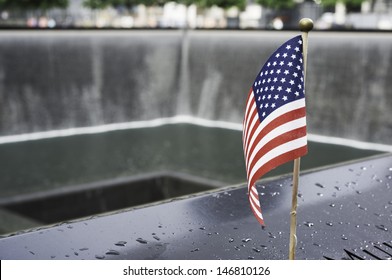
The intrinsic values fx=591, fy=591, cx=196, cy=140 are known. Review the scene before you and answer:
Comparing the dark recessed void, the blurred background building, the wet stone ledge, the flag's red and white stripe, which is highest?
the flag's red and white stripe

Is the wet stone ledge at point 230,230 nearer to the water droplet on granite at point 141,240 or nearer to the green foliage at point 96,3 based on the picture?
the water droplet on granite at point 141,240

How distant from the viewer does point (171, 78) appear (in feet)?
41.1

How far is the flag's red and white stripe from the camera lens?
6.12 feet

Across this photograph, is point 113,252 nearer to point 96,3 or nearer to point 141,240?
point 141,240

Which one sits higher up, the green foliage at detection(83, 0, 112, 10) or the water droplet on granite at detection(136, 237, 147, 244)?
the water droplet on granite at detection(136, 237, 147, 244)

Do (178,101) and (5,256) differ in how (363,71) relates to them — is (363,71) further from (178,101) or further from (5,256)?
(5,256)

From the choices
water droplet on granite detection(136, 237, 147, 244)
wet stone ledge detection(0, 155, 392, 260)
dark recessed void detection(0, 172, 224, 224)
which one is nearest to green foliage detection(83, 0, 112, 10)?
dark recessed void detection(0, 172, 224, 224)

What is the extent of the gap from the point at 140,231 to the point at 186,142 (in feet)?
24.8

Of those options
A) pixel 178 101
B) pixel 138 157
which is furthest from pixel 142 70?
pixel 138 157

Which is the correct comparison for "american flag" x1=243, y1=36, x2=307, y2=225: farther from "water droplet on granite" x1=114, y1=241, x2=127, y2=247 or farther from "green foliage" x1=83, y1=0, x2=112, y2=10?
"green foliage" x1=83, y1=0, x2=112, y2=10

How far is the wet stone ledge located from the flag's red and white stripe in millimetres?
407

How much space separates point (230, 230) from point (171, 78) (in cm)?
1028

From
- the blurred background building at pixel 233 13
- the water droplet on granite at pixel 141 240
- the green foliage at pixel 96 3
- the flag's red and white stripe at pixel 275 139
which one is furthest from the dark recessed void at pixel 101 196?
the green foliage at pixel 96 3

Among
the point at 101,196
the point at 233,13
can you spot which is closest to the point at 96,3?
the point at 233,13
